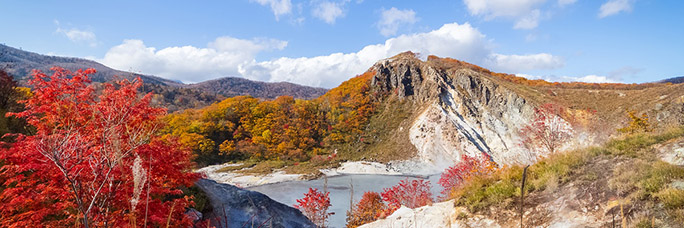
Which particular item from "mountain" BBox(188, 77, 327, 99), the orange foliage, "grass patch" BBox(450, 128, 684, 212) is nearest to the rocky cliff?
the orange foliage

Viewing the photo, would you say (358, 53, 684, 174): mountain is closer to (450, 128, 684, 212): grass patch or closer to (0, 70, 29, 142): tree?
(450, 128, 684, 212): grass patch

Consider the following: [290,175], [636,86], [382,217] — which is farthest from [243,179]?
[636,86]

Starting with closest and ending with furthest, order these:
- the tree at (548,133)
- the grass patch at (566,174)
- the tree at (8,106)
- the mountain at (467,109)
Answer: the grass patch at (566,174) < the tree at (8,106) < the tree at (548,133) < the mountain at (467,109)

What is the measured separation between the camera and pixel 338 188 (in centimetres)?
2667

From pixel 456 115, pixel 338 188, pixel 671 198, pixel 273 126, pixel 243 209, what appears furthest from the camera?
pixel 273 126

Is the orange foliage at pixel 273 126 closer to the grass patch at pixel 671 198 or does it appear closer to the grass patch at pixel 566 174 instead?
the grass patch at pixel 566 174

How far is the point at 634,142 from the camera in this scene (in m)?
5.93

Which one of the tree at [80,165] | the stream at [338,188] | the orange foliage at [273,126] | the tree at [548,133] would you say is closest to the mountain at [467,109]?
the orange foliage at [273,126]

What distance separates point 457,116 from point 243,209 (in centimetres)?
3562

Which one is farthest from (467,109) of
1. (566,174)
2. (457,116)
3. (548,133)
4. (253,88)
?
(253,88)

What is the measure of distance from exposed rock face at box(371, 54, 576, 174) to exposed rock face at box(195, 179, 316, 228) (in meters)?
23.9

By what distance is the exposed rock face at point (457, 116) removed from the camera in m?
35.9

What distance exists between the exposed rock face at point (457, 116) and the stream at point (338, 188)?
554 cm

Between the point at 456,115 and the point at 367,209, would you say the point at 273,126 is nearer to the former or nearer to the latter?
the point at 456,115
